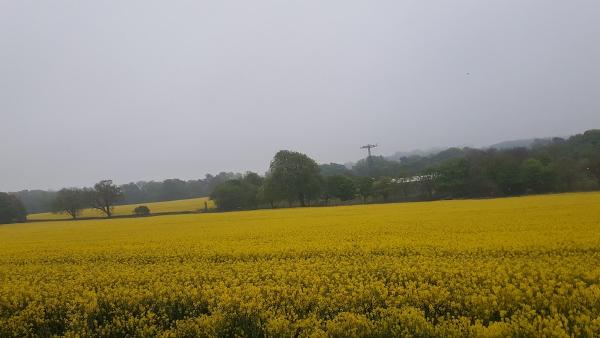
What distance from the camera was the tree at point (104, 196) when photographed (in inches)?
2346

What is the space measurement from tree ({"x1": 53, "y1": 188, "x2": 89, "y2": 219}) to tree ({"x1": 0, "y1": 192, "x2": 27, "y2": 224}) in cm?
412

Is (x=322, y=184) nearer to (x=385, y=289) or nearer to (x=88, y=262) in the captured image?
(x=88, y=262)

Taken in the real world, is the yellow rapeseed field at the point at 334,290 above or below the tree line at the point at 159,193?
below

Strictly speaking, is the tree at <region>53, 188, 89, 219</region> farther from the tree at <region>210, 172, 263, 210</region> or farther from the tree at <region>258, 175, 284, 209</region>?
the tree at <region>258, 175, 284, 209</region>

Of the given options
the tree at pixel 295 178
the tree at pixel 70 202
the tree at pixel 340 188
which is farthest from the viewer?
the tree at pixel 70 202

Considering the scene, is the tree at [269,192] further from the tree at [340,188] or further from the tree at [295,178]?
the tree at [340,188]

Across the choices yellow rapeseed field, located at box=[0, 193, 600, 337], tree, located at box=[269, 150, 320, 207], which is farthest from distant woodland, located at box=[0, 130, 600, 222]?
yellow rapeseed field, located at box=[0, 193, 600, 337]

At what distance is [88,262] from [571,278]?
12.4m

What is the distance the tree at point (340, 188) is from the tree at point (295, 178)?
1580mm

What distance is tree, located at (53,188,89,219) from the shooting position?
5756cm

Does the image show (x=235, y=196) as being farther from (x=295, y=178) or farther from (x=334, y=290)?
(x=334, y=290)

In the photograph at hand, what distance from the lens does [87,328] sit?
6.76 m

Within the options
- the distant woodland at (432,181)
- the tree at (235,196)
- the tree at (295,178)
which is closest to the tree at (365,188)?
the distant woodland at (432,181)

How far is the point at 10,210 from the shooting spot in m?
53.4
